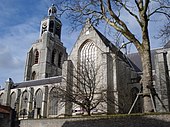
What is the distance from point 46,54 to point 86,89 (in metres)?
26.9

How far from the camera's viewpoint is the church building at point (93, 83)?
25906 mm

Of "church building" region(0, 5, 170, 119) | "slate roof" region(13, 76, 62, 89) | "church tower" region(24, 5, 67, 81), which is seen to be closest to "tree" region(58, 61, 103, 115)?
"church building" region(0, 5, 170, 119)

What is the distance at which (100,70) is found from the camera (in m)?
29.2

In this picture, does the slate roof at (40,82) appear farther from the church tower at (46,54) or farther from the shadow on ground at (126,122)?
the shadow on ground at (126,122)

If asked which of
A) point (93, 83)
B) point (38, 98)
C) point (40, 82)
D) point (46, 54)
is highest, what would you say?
point (46, 54)

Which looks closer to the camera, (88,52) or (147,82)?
(147,82)

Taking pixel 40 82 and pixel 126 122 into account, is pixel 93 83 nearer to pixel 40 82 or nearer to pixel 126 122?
pixel 126 122

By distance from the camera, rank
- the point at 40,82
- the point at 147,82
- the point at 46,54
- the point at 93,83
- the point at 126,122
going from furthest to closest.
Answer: the point at 46,54, the point at 40,82, the point at 93,83, the point at 147,82, the point at 126,122

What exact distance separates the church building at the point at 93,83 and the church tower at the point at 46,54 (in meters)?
6.42

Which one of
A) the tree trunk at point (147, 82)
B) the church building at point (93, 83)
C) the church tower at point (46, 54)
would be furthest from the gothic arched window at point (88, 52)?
the church tower at point (46, 54)

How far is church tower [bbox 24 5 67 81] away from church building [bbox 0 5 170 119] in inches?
253

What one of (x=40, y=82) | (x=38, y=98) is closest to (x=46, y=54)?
(x=40, y=82)

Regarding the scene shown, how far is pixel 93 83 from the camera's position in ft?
85.5

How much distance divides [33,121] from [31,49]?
43.5 metres
